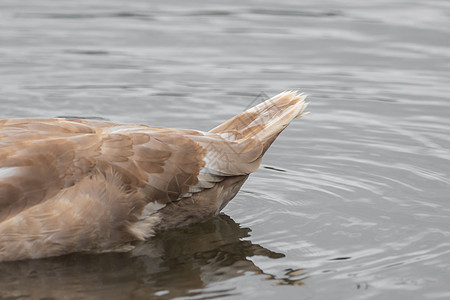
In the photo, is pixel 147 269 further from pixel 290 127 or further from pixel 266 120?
pixel 290 127

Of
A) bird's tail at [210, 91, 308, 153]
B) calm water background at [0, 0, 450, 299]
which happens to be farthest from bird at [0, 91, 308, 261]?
calm water background at [0, 0, 450, 299]

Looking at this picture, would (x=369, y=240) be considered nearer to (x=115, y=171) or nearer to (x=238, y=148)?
(x=238, y=148)

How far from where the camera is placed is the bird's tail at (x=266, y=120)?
8.10 meters

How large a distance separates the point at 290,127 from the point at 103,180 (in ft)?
12.1

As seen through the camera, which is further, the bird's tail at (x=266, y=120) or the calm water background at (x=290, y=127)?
the bird's tail at (x=266, y=120)

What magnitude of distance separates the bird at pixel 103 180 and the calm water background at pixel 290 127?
21 cm

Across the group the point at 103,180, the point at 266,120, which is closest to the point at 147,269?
the point at 103,180

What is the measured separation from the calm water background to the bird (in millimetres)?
210

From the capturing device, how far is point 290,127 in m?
10.6

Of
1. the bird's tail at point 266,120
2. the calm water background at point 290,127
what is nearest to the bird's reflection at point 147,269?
the calm water background at point 290,127

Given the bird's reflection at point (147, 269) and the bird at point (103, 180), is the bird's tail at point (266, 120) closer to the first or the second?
the bird at point (103, 180)

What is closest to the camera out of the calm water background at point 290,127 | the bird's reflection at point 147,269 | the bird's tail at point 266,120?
Result: the bird's reflection at point 147,269

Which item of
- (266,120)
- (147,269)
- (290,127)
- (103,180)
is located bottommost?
(147,269)

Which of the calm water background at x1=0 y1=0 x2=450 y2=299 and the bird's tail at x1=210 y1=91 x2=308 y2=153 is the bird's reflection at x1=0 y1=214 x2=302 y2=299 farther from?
the bird's tail at x1=210 y1=91 x2=308 y2=153
